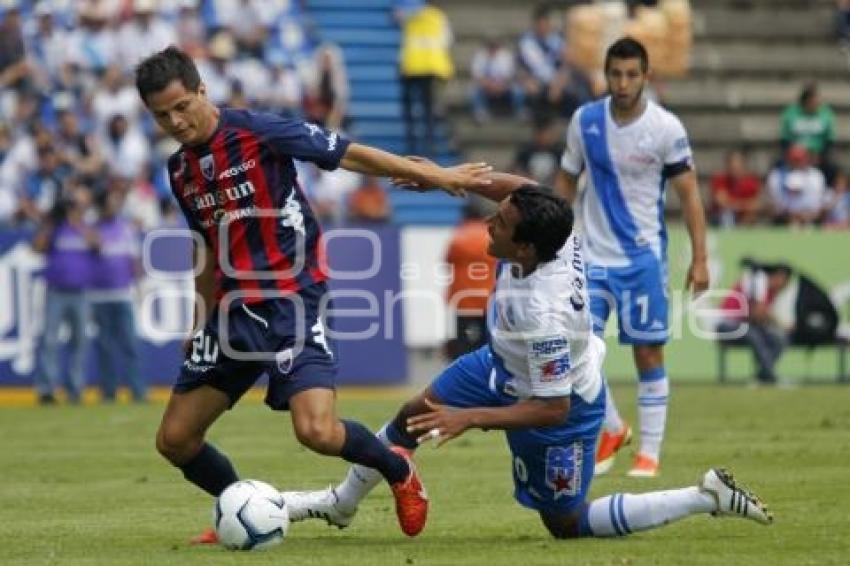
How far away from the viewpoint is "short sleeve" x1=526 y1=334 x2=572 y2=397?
10102 mm

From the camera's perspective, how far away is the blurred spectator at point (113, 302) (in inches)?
966

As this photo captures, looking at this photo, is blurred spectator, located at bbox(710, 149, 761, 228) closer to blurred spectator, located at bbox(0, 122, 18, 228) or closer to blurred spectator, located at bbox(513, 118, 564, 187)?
blurred spectator, located at bbox(513, 118, 564, 187)

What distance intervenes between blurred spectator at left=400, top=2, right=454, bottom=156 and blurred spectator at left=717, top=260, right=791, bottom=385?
655 centimetres

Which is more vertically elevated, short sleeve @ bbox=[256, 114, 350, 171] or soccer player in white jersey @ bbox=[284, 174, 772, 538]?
short sleeve @ bbox=[256, 114, 350, 171]

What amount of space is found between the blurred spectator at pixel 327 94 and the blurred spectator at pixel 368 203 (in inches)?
56.5

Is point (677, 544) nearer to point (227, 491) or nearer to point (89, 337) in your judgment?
point (227, 491)

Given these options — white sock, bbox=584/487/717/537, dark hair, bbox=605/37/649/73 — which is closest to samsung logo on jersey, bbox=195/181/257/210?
white sock, bbox=584/487/717/537

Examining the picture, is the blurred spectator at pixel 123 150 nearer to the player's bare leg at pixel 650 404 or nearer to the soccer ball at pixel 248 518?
the player's bare leg at pixel 650 404

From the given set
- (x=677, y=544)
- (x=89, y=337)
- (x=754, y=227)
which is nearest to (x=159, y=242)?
(x=89, y=337)

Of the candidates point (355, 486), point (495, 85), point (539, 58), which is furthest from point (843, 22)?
point (355, 486)

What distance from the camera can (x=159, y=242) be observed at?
25328mm

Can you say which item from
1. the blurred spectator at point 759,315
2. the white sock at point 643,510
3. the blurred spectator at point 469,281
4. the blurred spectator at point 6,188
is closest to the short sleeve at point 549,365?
the white sock at point 643,510

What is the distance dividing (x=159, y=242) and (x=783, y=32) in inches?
525

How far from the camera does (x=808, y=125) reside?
2916cm
